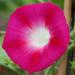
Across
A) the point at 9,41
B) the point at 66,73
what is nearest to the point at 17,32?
the point at 9,41

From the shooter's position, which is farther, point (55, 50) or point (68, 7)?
point (68, 7)

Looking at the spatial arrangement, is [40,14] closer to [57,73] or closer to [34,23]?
[34,23]

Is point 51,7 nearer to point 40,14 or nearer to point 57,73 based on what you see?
point 40,14

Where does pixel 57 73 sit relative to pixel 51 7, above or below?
below
